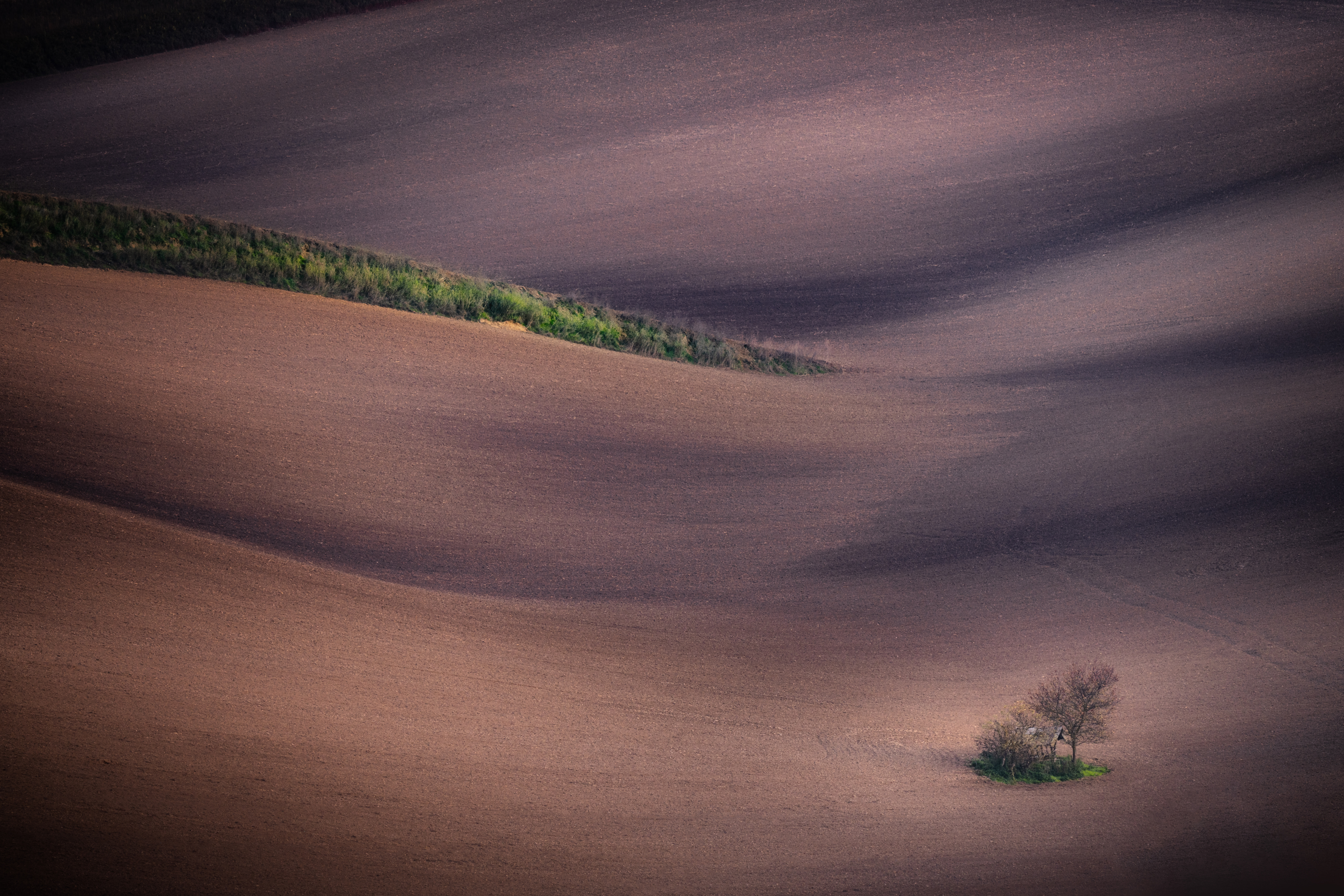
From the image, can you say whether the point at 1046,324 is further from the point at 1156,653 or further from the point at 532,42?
the point at 532,42

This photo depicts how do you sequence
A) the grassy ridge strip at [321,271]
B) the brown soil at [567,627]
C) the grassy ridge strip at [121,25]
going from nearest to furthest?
the brown soil at [567,627] → the grassy ridge strip at [321,271] → the grassy ridge strip at [121,25]

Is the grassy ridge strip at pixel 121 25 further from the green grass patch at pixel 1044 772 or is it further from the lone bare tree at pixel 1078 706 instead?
the green grass patch at pixel 1044 772

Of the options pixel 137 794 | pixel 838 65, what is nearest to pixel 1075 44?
pixel 838 65

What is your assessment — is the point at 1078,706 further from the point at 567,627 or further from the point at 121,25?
the point at 121,25

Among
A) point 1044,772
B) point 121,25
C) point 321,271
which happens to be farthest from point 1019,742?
point 121,25

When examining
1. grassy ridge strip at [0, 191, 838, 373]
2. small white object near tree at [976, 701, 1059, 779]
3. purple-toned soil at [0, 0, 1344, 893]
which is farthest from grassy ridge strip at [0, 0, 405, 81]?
small white object near tree at [976, 701, 1059, 779]

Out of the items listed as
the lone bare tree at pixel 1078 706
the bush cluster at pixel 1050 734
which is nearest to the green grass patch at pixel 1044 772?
the bush cluster at pixel 1050 734

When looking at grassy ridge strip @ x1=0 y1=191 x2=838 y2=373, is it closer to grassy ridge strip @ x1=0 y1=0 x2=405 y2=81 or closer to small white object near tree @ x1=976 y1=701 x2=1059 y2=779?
grassy ridge strip @ x1=0 y1=0 x2=405 y2=81
